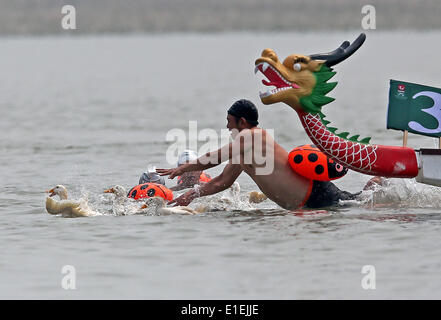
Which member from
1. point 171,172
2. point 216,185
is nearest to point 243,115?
point 216,185

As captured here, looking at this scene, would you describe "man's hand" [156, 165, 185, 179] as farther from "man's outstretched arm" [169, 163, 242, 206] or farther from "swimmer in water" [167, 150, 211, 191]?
"swimmer in water" [167, 150, 211, 191]

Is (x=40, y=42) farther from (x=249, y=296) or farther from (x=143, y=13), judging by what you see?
(x=249, y=296)

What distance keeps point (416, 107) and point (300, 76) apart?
1.60 m

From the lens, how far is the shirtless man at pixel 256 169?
12.5 meters

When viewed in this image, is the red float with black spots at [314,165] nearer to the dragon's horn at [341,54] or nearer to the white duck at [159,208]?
the dragon's horn at [341,54]

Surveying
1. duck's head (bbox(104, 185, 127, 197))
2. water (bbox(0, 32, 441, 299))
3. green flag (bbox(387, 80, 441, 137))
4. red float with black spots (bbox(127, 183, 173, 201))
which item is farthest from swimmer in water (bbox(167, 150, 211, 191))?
green flag (bbox(387, 80, 441, 137))

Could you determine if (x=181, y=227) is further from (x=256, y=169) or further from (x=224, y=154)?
(x=256, y=169)

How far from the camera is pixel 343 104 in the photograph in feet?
101

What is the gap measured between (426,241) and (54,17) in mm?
78194

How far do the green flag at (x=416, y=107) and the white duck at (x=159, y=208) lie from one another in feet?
9.68

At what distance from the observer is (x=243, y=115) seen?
12.7 m

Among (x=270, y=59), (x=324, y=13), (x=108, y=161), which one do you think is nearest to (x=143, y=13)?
(x=324, y=13)

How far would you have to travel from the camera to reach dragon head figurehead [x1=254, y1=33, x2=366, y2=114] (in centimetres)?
1239

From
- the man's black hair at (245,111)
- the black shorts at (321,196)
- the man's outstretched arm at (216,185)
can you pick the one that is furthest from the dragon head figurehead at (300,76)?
the man's outstretched arm at (216,185)
